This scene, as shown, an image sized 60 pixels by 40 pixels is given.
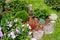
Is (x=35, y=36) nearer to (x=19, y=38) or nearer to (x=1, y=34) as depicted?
(x=19, y=38)

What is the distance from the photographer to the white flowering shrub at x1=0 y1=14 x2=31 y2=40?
728 centimetres

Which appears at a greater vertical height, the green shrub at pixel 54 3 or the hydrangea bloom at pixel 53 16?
the green shrub at pixel 54 3

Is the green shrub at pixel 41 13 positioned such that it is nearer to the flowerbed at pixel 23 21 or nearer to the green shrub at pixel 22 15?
the flowerbed at pixel 23 21

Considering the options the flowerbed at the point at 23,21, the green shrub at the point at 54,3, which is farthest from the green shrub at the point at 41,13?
the green shrub at the point at 54,3

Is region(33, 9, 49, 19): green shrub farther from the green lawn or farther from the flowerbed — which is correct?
the green lawn

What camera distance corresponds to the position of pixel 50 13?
9969mm

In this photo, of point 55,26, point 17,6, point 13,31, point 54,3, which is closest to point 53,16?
point 55,26

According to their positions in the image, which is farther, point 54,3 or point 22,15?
point 54,3

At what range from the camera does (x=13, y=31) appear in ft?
24.2

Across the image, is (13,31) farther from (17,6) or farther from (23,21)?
(17,6)

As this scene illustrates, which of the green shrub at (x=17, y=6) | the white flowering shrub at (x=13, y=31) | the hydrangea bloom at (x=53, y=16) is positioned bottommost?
the white flowering shrub at (x=13, y=31)

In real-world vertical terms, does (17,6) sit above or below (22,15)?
above

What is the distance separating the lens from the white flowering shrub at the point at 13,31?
7.28 metres

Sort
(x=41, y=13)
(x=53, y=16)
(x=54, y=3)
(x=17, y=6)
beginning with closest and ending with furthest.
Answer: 1. (x=41, y=13)
2. (x=53, y=16)
3. (x=17, y=6)
4. (x=54, y=3)
